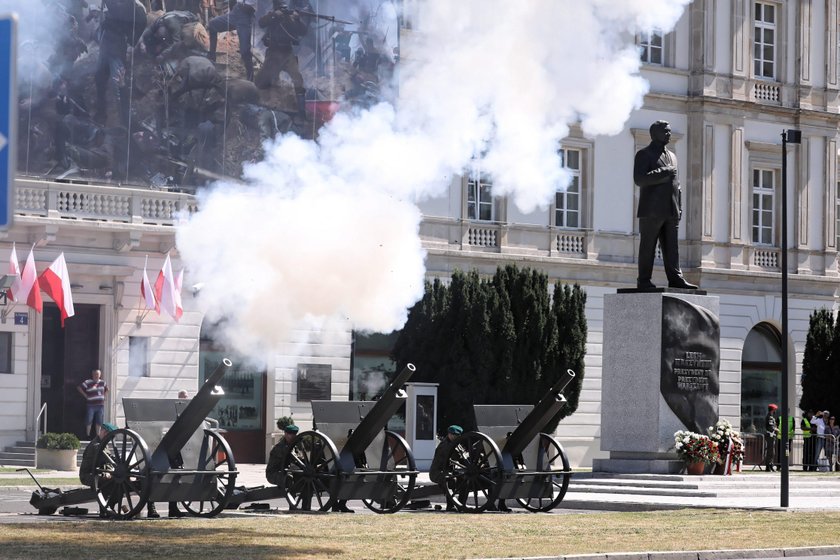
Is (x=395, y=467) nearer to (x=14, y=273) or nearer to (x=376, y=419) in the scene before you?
(x=376, y=419)

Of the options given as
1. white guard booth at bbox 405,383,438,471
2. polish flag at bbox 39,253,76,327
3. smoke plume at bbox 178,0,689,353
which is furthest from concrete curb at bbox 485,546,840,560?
polish flag at bbox 39,253,76,327

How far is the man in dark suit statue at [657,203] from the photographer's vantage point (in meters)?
30.5

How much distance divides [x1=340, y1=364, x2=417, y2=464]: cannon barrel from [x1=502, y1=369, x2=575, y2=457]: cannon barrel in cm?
206

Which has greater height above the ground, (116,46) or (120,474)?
(116,46)

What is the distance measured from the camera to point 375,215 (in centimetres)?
2669

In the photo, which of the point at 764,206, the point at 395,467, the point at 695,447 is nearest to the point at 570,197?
the point at 764,206

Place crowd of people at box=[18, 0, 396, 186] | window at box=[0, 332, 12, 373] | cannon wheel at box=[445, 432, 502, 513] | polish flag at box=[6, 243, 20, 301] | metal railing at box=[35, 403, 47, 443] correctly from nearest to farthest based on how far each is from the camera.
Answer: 1. cannon wheel at box=[445, 432, 502, 513]
2. polish flag at box=[6, 243, 20, 301]
3. metal railing at box=[35, 403, 47, 443]
4. crowd of people at box=[18, 0, 396, 186]
5. window at box=[0, 332, 12, 373]

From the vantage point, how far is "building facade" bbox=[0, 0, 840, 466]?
3819cm

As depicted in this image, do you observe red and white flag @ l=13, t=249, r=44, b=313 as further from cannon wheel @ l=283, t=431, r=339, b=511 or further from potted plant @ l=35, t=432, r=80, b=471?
cannon wheel @ l=283, t=431, r=339, b=511

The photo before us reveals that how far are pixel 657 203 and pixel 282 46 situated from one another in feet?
37.3

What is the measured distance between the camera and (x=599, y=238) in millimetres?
47000

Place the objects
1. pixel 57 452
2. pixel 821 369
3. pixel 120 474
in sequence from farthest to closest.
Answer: pixel 821 369
pixel 57 452
pixel 120 474

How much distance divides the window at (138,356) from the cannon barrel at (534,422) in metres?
16.8

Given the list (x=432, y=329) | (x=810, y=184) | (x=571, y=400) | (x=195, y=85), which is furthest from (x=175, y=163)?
(x=810, y=184)
